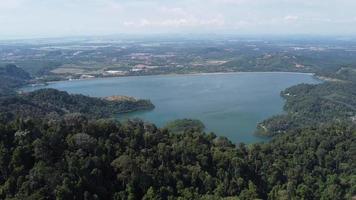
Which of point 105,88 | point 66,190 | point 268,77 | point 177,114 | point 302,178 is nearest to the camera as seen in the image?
point 66,190

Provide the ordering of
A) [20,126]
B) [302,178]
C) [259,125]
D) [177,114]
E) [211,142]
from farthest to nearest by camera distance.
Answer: [177,114] < [259,125] < [211,142] < [302,178] < [20,126]

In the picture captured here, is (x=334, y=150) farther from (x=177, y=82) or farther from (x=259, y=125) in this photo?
(x=177, y=82)

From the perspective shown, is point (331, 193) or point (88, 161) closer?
point (88, 161)

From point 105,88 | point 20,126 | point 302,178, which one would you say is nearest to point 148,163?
point 20,126

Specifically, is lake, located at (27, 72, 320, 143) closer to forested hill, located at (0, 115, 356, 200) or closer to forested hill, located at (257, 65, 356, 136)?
forested hill, located at (257, 65, 356, 136)

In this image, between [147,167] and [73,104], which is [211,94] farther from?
[147,167]

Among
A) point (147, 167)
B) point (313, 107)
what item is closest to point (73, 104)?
point (313, 107)

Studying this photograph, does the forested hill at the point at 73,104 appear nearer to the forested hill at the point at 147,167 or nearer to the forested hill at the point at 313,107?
the forested hill at the point at 313,107
